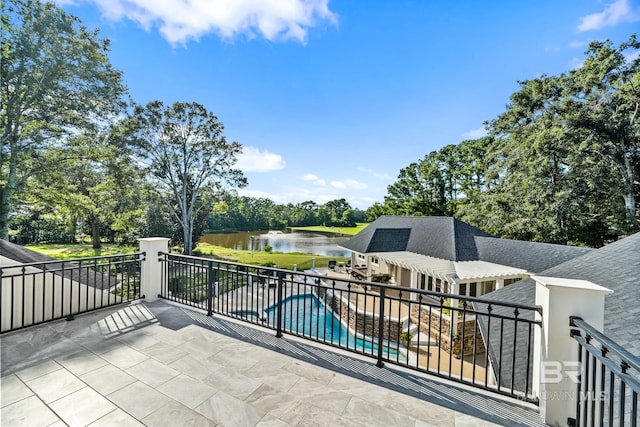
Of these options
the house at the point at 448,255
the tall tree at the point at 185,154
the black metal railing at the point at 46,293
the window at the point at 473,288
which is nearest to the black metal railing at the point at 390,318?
the black metal railing at the point at 46,293

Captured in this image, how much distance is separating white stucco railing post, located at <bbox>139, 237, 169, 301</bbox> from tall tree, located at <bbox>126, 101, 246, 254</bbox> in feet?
54.1

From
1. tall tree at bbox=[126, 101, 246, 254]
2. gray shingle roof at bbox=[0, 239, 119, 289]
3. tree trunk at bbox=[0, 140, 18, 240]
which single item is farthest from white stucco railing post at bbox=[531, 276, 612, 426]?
tall tree at bbox=[126, 101, 246, 254]

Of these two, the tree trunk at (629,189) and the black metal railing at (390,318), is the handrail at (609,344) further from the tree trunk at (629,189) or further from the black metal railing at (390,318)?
the tree trunk at (629,189)

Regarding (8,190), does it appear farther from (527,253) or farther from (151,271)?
(527,253)

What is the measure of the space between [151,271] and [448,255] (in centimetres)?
1219

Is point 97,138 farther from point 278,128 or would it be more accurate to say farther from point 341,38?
point 341,38

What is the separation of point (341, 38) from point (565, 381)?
10.2 m

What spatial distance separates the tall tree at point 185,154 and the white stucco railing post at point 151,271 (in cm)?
1649

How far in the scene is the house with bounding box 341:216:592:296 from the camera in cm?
1041

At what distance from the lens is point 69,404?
7.16 ft

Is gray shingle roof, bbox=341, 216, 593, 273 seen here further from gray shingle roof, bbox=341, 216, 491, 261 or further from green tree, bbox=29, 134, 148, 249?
green tree, bbox=29, 134, 148, 249

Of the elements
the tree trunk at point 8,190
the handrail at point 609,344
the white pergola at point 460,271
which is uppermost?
the tree trunk at point 8,190

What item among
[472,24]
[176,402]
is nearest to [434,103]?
[472,24]

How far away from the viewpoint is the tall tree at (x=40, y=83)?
9.95 metres
